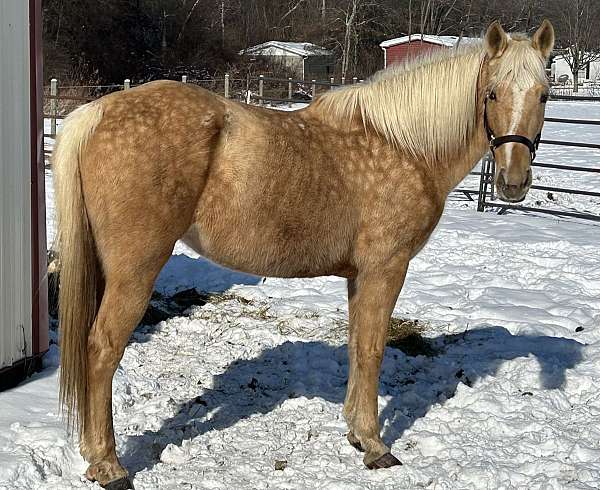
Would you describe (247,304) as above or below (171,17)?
below

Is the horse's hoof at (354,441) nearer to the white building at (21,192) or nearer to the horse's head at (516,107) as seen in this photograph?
the horse's head at (516,107)

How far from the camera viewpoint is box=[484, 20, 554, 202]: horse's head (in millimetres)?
3293

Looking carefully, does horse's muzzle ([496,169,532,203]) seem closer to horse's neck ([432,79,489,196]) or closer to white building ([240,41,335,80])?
horse's neck ([432,79,489,196])

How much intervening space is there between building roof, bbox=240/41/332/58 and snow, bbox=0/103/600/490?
32.6 m

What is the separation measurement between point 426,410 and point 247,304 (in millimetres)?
2091

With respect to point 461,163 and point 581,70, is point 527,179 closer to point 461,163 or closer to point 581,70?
point 461,163

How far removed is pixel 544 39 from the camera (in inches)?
135

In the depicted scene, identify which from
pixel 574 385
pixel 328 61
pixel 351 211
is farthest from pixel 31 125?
pixel 328 61

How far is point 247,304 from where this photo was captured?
5.80 metres

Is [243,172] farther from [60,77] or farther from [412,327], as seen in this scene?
[60,77]

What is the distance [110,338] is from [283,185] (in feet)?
3.28

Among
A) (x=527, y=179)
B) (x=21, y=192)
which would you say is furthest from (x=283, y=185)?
(x=21, y=192)

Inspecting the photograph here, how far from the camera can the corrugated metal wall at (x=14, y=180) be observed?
3.74 metres

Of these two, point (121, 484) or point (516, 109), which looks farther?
point (516, 109)
